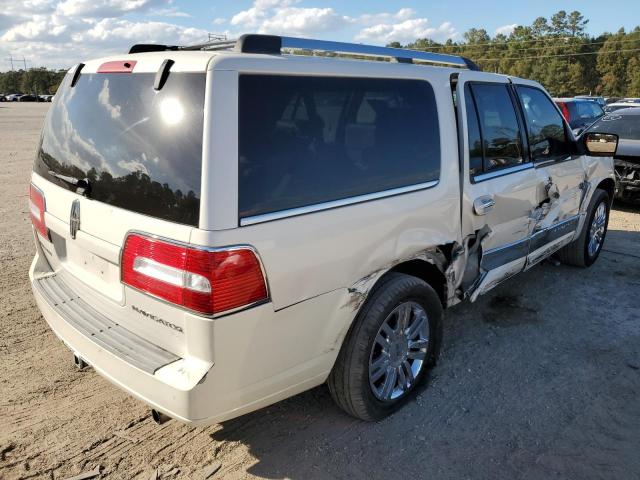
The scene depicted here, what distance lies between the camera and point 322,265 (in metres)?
2.44

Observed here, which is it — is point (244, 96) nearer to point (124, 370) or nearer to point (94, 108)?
point (94, 108)

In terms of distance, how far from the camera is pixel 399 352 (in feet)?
10.2

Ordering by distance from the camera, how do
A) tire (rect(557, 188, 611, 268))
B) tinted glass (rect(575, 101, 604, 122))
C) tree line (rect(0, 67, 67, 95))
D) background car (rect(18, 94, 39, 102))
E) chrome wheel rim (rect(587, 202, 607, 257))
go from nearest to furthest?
tire (rect(557, 188, 611, 268)), chrome wheel rim (rect(587, 202, 607, 257)), tinted glass (rect(575, 101, 604, 122)), background car (rect(18, 94, 39, 102)), tree line (rect(0, 67, 67, 95))

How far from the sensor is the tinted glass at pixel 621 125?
8.82 metres

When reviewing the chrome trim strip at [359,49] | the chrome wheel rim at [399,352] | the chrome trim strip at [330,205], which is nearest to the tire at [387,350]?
the chrome wheel rim at [399,352]

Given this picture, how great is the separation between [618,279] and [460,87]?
3186 millimetres

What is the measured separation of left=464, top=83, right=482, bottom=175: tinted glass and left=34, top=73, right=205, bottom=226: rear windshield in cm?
196

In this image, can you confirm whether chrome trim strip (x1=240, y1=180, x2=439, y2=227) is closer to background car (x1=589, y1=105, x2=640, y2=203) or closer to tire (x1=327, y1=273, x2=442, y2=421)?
tire (x1=327, y1=273, x2=442, y2=421)

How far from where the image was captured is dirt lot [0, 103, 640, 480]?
269 centimetres

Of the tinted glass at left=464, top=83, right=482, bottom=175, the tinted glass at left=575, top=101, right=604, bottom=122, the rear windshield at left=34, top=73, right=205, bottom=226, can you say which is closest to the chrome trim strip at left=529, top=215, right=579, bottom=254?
the tinted glass at left=464, top=83, right=482, bottom=175

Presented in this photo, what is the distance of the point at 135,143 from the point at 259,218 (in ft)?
2.23

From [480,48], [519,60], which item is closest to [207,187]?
[519,60]

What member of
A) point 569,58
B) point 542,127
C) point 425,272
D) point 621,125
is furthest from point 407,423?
point 569,58

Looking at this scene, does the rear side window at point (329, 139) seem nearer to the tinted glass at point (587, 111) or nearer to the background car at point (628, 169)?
the background car at point (628, 169)
